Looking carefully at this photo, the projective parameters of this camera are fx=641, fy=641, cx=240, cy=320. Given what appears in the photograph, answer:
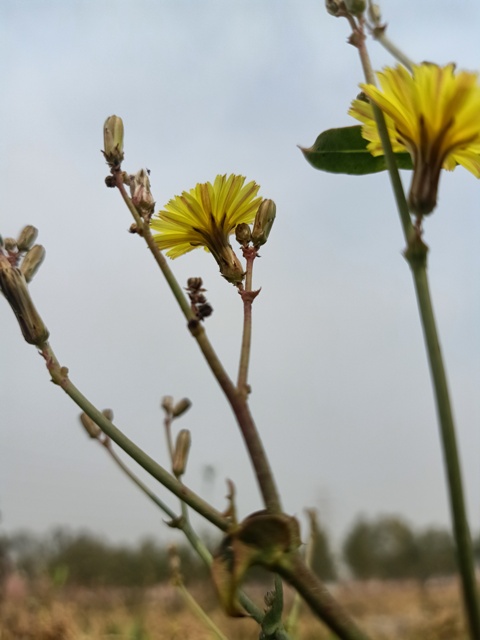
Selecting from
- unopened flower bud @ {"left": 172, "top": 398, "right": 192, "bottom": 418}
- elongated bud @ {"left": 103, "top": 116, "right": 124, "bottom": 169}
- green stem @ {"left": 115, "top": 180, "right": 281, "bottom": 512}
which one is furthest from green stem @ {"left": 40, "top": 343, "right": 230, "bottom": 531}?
unopened flower bud @ {"left": 172, "top": 398, "right": 192, "bottom": 418}

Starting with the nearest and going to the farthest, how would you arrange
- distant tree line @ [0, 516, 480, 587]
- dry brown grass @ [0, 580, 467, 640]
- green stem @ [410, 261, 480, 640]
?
green stem @ [410, 261, 480, 640], dry brown grass @ [0, 580, 467, 640], distant tree line @ [0, 516, 480, 587]

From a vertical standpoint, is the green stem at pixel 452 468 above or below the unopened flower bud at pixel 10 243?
below

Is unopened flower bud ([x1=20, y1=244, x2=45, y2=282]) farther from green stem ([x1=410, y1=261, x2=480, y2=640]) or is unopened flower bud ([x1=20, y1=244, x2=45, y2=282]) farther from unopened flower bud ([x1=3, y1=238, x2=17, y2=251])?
green stem ([x1=410, y1=261, x2=480, y2=640])

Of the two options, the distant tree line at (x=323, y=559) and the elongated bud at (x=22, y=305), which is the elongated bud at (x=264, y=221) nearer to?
the elongated bud at (x=22, y=305)

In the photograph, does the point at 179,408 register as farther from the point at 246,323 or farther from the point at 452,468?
the point at 452,468

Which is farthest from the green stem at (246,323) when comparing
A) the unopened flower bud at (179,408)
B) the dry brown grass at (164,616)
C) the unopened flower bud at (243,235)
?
the unopened flower bud at (179,408)

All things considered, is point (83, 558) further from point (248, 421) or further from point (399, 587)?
point (248, 421)

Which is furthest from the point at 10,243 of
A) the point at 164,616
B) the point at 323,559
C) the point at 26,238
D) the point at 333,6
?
the point at 323,559
